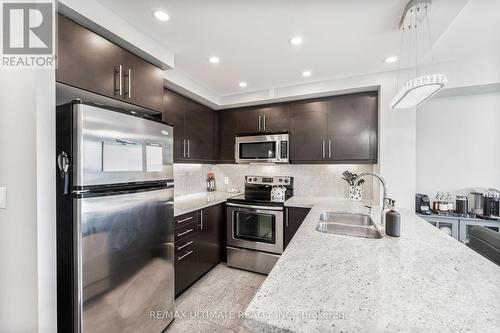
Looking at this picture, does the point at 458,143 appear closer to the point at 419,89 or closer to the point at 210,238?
the point at 419,89

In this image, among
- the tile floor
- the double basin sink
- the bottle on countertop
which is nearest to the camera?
the double basin sink

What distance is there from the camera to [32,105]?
1.09 metres

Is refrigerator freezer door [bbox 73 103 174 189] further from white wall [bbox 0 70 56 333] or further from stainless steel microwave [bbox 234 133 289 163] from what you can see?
stainless steel microwave [bbox 234 133 289 163]

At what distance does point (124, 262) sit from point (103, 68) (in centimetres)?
131

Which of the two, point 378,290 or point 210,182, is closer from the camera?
point 378,290

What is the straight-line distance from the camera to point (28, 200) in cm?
109

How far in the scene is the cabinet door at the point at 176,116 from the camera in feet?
→ 7.59

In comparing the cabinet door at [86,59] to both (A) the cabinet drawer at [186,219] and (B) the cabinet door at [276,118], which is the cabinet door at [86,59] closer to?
(A) the cabinet drawer at [186,219]

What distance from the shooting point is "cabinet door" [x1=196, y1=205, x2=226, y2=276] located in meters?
2.38

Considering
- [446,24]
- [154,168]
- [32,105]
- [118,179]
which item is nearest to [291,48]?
[446,24]

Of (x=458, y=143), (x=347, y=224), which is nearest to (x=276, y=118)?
(x=347, y=224)

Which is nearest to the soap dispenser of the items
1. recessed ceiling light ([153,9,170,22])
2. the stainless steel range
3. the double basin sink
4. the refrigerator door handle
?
the double basin sink

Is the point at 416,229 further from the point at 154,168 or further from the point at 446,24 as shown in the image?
the point at 154,168

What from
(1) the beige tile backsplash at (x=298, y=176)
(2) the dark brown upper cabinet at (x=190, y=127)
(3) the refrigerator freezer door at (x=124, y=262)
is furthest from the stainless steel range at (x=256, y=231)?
(3) the refrigerator freezer door at (x=124, y=262)
